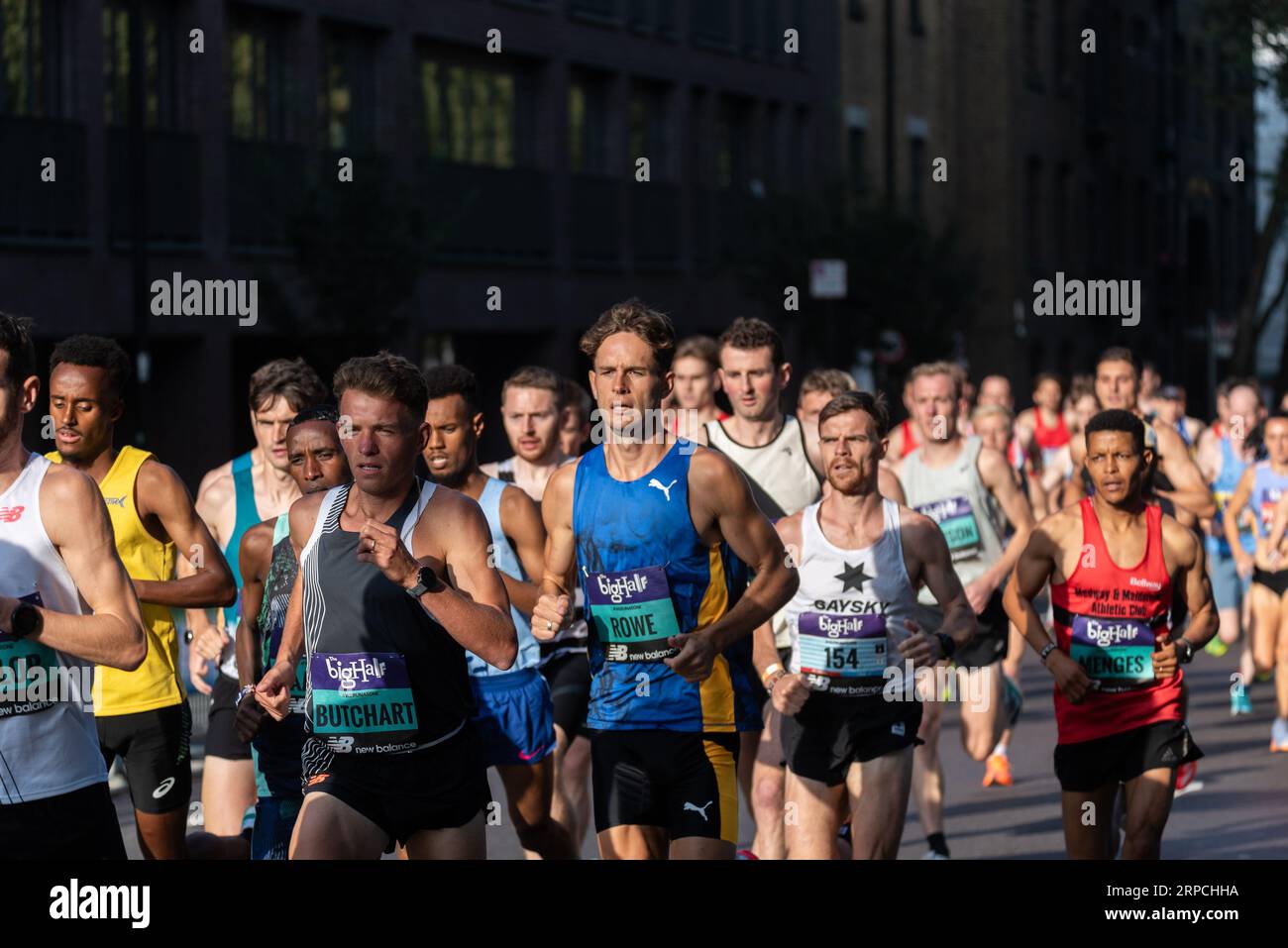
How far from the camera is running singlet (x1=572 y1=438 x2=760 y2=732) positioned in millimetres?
6652

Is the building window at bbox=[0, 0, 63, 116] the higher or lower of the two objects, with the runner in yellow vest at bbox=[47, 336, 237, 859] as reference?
higher

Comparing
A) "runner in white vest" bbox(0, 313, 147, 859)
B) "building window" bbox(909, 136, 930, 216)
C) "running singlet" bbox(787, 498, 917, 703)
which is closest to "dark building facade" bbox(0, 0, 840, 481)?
"building window" bbox(909, 136, 930, 216)

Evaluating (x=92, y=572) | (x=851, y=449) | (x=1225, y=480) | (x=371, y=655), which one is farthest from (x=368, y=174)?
(x=92, y=572)

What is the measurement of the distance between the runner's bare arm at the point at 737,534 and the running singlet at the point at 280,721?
1215 millimetres

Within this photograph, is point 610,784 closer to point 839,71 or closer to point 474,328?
point 474,328

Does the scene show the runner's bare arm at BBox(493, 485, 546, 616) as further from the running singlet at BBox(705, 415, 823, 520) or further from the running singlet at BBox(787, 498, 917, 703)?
the running singlet at BBox(705, 415, 823, 520)

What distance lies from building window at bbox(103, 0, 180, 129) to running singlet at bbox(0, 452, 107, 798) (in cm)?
1930

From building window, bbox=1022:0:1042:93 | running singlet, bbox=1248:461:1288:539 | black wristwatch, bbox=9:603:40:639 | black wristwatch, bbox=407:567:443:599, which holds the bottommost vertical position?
black wristwatch, bbox=9:603:40:639

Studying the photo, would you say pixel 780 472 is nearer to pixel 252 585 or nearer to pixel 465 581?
pixel 252 585

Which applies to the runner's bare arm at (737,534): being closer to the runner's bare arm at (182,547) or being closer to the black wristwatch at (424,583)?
the black wristwatch at (424,583)

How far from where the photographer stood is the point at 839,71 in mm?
40281

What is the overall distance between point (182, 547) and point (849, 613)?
219cm

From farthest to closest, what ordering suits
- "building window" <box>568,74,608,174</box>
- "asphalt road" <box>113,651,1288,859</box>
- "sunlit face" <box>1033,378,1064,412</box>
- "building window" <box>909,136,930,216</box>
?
"building window" <box>909,136,930,216</box>, "building window" <box>568,74,608,174</box>, "sunlit face" <box>1033,378,1064,412</box>, "asphalt road" <box>113,651,1288,859</box>

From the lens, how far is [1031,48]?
159 ft
